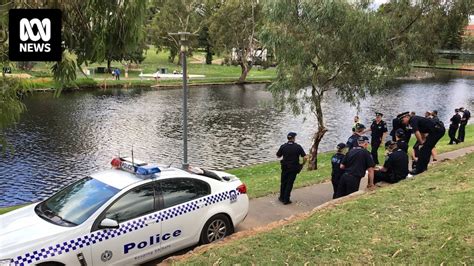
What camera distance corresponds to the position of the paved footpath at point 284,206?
9254 millimetres

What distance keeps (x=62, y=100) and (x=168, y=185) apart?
3116 centimetres

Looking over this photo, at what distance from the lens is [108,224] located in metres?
6.45

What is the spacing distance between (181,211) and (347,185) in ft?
11.9

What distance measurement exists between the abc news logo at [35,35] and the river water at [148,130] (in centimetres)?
1075

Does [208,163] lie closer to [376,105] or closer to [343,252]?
[343,252]

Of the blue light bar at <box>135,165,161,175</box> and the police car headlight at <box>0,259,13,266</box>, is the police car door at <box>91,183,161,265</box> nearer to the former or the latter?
the blue light bar at <box>135,165,161,175</box>

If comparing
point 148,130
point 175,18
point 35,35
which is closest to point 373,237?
point 35,35

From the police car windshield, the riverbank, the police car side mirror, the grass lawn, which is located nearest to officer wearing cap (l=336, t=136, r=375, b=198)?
the grass lawn

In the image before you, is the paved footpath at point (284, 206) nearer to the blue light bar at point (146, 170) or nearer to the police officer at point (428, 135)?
the police officer at point (428, 135)

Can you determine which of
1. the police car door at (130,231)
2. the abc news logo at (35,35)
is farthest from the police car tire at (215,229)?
the abc news logo at (35,35)

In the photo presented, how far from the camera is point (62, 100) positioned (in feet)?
118

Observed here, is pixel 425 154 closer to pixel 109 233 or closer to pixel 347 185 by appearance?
pixel 347 185

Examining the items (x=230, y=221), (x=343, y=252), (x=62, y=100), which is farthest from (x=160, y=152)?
(x=62, y=100)

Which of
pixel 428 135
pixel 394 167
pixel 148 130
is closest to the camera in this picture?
pixel 394 167
